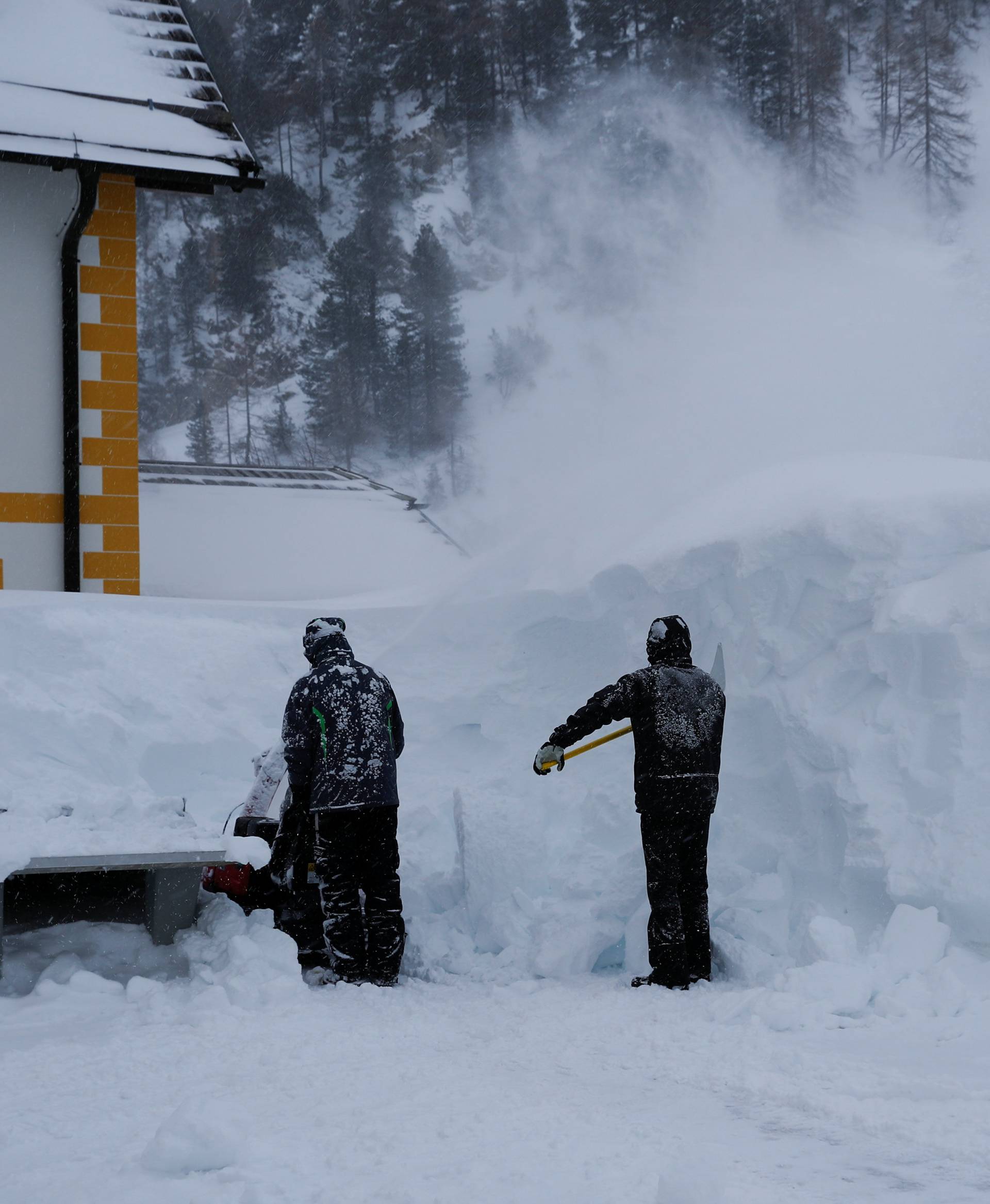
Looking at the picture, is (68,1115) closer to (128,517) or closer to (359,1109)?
(359,1109)

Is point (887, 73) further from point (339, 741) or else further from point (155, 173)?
point (339, 741)

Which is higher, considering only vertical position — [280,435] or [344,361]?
[344,361]

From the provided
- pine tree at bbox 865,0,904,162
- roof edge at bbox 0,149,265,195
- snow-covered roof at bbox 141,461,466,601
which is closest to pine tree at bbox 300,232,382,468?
pine tree at bbox 865,0,904,162

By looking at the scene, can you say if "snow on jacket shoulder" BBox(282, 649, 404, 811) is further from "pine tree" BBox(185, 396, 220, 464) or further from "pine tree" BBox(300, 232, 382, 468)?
"pine tree" BBox(300, 232, 382, 468)

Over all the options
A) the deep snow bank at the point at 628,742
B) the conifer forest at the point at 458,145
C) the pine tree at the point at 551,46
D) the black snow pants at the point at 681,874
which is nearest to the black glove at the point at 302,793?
the deep snow bank at the point at 628,742

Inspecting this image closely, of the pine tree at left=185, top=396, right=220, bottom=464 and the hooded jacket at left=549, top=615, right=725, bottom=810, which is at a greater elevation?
the pine tree at left=185, top=396, right=220, bottom=464

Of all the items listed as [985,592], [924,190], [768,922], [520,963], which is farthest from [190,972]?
[924,190]

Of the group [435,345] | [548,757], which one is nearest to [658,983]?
[548,757]

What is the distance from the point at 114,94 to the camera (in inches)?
284

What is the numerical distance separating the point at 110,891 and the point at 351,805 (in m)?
1.47

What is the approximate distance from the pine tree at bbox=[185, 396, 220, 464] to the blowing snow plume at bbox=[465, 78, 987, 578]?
8469 mm

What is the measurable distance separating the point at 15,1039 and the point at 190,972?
713mm

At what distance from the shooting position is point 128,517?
714 centimetres

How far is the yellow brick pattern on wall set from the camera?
7.05 metres
